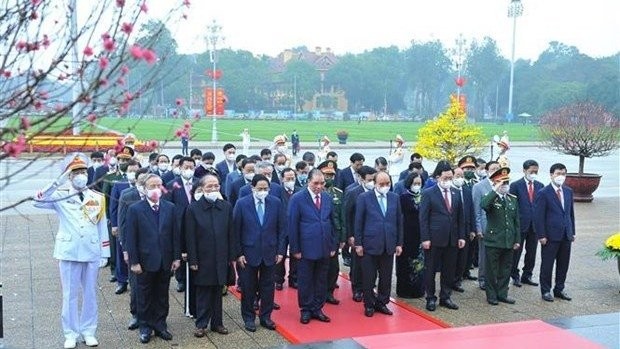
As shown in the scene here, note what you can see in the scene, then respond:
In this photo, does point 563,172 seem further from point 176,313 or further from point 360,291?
point 176,313

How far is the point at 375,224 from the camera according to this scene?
281 inches

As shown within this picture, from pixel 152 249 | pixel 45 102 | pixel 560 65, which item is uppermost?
pixel 560 65

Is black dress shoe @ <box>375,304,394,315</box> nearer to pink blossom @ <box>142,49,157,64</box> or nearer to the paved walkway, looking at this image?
the paved walkway

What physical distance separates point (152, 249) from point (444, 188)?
337 cm

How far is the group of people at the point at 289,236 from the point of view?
618 cm

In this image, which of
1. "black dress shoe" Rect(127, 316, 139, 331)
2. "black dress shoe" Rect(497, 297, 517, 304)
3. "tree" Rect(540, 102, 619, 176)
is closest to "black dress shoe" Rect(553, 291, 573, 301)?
"black dress shoe" Rect(497, 297, 517, 304)

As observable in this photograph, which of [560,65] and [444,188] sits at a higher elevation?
[560,65]

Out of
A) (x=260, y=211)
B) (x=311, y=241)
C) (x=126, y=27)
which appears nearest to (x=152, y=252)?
(x=260, y=211)

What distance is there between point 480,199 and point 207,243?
3.76 m

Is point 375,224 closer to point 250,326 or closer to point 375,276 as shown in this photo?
point 375,276

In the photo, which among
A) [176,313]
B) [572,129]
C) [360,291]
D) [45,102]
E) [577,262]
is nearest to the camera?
[45,102]

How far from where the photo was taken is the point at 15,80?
3111 mm

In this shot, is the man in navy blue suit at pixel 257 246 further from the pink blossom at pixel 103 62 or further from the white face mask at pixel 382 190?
the pink blossom at pixel 103 62

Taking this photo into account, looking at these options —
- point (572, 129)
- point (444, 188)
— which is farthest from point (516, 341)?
point (572, 129)
